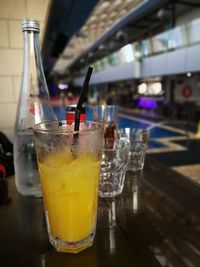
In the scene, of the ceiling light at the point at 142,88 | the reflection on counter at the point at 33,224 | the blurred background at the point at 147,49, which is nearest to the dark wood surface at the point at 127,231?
the reflection on counter at the point at 33,224

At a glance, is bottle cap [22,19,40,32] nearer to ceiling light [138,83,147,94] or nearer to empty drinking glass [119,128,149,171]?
empty drinking glass [119,128,149,171]

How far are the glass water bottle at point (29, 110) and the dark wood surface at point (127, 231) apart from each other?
0.05m

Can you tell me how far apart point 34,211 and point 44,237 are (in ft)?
0.32

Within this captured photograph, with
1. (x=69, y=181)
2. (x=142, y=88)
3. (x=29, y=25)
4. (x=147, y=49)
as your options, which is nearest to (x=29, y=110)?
(x=29, y=25)

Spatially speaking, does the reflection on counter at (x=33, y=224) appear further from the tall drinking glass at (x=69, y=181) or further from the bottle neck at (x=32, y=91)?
the bottle neck at (x=32, y=91)

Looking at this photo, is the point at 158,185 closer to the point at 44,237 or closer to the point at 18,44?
the point at 44,237

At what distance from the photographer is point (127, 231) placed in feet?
1.46

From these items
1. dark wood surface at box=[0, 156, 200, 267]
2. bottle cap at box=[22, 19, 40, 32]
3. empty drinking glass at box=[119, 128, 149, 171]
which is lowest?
dark wood surface at box=[0, 156, 200, 267]

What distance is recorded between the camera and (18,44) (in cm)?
106

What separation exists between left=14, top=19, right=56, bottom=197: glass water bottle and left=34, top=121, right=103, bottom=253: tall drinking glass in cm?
20

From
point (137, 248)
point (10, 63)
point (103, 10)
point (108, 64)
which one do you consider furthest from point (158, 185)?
point (108, 64)

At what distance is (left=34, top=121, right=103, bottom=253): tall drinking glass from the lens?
1.29ft

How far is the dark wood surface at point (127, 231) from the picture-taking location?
0.37 metres

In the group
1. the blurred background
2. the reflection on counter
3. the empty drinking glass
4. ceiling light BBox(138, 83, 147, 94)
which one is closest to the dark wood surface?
the reflection on counter
